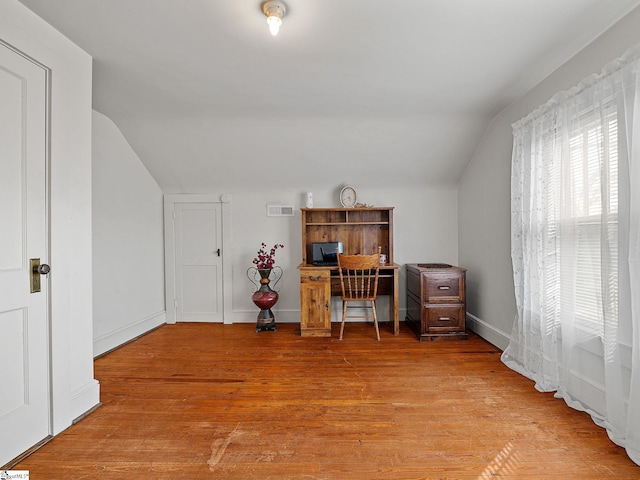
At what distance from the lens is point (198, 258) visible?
→ 12.8ft

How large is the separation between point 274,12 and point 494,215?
2678 millimetres

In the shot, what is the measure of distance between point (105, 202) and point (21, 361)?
1.79 metres

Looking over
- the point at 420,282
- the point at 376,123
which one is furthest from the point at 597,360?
the point at 376,123

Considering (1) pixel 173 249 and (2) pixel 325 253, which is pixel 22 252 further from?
(2) pixel 325 253

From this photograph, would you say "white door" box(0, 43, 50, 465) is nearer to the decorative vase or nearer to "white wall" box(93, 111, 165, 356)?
"white wall" box(93, 111, 165, 356)

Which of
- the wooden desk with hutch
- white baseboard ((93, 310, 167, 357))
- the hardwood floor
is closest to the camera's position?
the hardwood floor

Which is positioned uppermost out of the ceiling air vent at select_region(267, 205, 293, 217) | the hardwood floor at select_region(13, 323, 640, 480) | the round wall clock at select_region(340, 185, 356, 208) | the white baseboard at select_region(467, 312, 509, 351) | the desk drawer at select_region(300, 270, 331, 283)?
the round wall clock at select_region(340, 185, 356, 208)

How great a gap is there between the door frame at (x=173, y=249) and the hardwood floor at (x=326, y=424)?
1.13m

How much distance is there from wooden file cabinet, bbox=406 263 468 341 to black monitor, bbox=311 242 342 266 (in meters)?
1.07

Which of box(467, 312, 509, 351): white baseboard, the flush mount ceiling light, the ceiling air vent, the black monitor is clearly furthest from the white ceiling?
box(467, 312, 509, 351): white baseboard

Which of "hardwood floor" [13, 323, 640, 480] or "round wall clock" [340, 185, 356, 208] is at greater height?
"round wall clock" [340, 185, 356, 208]

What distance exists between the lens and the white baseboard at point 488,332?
9.14ft

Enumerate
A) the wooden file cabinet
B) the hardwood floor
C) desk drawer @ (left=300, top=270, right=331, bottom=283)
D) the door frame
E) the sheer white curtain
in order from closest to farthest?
the hardwood floor
the sheer white curtain
the wooden file cabinet
desk drawer @ (left=300, top=270, right=331, bottom=283)
the door frame

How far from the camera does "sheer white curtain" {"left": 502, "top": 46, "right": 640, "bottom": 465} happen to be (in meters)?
1.52
